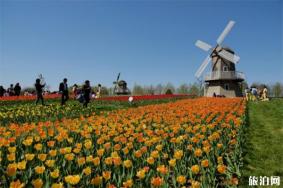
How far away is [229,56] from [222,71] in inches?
87.6

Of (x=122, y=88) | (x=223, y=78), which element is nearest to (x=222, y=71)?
(x=223, y=78)

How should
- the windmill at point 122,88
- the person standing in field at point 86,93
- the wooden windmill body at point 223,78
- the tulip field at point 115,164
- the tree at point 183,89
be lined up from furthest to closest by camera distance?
the tree at point 183,89, the windmill at point 122,88, the wooden windmill body at point 223,78, the person standing in field at point 86,93, the tulip field at point 115,164

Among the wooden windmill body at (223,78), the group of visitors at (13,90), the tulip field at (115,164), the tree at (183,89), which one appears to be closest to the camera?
the tulip field at (115,164)

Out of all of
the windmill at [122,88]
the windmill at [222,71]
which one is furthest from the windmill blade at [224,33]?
the windmill at [122,88]

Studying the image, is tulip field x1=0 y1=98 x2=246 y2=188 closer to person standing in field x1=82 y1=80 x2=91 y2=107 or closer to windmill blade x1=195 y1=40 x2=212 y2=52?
person standing in field x1=82 y1=80 x2=91 y2=107

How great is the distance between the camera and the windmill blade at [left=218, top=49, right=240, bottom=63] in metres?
43.5

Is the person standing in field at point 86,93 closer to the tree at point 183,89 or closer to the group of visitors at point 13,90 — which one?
the group of visitors at point 13,90

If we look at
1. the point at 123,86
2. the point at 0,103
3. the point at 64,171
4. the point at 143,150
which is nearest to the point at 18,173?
the point at 64,171

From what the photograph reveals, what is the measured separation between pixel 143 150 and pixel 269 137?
6.29 meters

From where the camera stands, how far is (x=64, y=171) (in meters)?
4.57

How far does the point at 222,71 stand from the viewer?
43.4 m

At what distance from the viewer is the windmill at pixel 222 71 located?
42.9 m

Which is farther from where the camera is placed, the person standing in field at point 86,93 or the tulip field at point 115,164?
the person standing in field at point 86,93

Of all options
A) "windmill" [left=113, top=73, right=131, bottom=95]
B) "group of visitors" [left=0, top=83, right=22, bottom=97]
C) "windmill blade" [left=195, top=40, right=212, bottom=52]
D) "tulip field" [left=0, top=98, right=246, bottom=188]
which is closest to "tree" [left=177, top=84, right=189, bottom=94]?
"windmill" [left=113, top=73, right=131, bottom=95]
